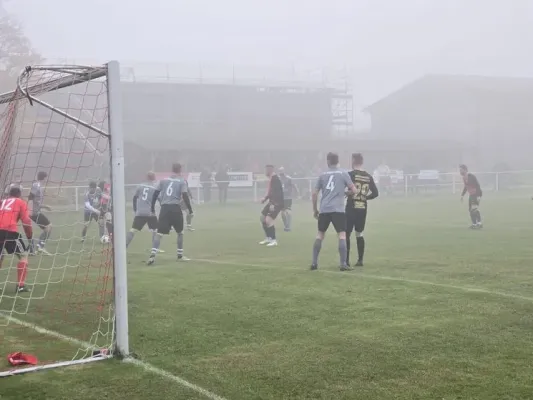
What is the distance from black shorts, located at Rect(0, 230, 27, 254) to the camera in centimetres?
934

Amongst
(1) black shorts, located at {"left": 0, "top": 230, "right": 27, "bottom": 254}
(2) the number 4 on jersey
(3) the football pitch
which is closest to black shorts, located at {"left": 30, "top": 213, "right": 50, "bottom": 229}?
(3) the football pitch

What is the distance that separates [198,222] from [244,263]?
11.3 meters

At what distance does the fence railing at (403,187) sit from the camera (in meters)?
33.7

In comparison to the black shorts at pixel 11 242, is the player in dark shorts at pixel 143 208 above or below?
above

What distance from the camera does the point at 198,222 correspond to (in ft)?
76.4

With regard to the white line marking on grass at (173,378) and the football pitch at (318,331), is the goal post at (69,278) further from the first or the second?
the white line marking on grass at (173,378)

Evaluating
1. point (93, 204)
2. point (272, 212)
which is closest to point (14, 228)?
point (272, 212)

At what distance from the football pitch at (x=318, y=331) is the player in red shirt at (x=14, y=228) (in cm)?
169

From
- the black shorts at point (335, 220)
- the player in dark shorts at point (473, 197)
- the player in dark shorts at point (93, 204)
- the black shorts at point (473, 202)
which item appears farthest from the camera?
the black shorts at point (473, 202)

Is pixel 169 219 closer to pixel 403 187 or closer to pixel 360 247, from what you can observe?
pixel 360 247

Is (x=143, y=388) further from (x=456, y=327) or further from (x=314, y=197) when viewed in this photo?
(x=314, y=197)

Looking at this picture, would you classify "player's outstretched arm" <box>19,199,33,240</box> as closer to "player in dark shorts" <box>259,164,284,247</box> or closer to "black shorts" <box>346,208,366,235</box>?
"black shorts" <box>346,208,366,235</box>

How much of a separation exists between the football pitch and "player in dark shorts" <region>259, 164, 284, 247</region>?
2.29m

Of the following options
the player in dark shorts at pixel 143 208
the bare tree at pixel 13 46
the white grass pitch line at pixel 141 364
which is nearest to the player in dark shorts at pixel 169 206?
the player in dark shorts at pixel 143 208
